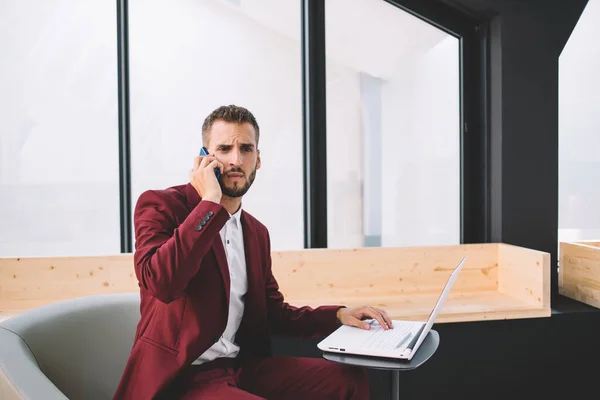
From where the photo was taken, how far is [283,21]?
3.28 metres

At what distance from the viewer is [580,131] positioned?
11.6 feet

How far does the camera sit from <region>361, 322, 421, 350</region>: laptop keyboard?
4.62 feet

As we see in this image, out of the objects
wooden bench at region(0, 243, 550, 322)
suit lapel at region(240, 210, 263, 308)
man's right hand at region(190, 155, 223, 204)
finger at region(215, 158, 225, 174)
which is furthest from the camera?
wooden bench at region(0, 243, 550, 322)

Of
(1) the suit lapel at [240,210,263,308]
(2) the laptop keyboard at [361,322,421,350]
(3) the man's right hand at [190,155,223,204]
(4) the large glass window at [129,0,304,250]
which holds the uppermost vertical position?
(4) the large glass window at [129,0,304,250]

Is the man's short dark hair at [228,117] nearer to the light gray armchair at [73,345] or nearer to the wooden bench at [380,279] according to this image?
the light gray armchair at [73,345]

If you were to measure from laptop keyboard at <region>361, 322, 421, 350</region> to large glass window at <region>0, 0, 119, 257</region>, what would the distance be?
193 cm

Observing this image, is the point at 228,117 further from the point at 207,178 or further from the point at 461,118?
the point at 461,118

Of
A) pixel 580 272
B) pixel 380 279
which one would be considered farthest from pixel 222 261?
pixel 580 272

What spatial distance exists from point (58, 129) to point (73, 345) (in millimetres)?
1727

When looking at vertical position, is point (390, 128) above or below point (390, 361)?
above

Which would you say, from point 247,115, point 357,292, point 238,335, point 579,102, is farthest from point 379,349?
point 579,102

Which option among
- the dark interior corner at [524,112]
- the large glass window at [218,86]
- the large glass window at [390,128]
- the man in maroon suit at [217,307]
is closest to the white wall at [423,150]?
the large glass window at [390,128]

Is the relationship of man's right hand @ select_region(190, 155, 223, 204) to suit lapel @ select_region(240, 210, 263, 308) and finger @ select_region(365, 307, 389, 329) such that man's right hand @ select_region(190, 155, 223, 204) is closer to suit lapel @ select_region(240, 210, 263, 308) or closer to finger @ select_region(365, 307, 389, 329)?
suit lapel @ select_region(240, 210, 263, 308)

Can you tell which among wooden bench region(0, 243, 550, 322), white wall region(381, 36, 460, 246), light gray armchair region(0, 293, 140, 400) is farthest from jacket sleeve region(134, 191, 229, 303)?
white wall region(381, 36, 460, 246)
